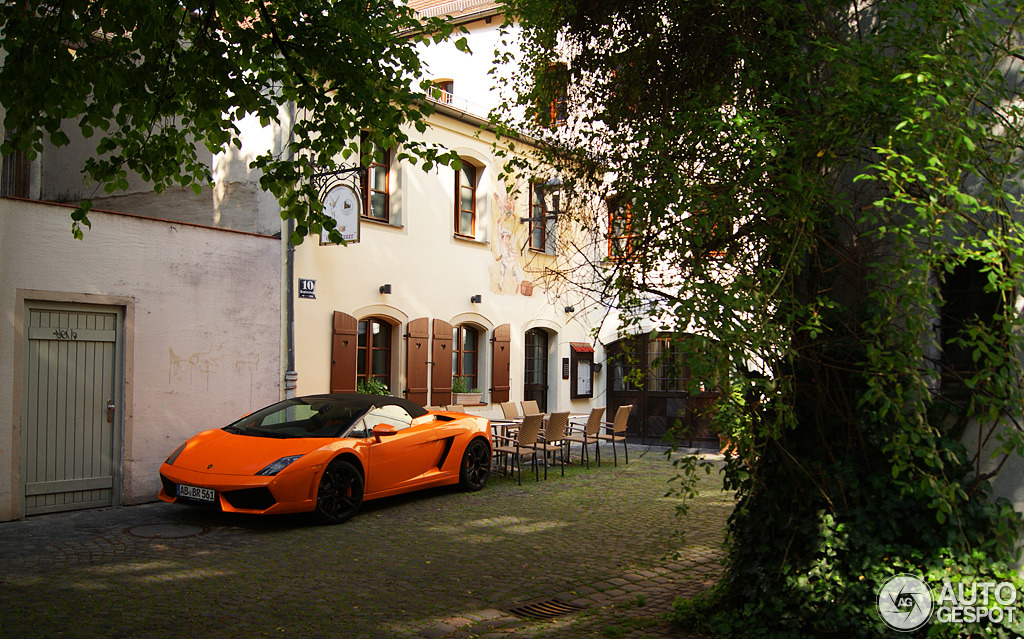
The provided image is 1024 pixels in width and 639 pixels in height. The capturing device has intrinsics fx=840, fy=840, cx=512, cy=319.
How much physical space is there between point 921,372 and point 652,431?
14990 mm

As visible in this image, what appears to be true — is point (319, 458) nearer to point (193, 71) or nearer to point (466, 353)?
point (193, 71)

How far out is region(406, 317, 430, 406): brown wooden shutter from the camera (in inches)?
585

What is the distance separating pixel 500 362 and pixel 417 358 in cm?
264

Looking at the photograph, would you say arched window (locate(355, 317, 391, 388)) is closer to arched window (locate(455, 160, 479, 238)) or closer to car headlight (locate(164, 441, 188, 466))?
arched window (locate(455, 160, 479, 238))

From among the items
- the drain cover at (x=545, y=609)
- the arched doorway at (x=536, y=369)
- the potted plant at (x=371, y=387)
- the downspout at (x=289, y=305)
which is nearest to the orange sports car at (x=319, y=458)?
the downspout at (x=289, y=305)

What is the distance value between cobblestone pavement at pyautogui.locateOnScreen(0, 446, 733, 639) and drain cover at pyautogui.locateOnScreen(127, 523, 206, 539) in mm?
29

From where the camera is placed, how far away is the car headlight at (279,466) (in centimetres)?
888

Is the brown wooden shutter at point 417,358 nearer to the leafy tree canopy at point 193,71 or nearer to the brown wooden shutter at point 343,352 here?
the brown wooden shutter at point 343,352

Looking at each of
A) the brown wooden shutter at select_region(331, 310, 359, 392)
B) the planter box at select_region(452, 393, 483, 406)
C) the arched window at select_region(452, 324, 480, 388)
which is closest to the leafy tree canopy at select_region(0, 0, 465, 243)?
the brown wooden shutter at select_region(331, 310, 359, 392)

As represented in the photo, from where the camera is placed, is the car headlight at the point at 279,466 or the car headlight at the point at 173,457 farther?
the car headlight at the point at 173,457

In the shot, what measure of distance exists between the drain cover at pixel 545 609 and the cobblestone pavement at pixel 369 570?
0.9 inches

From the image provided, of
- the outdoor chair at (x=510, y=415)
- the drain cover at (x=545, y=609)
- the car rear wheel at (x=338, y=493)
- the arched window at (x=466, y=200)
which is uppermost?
the arched window at (x=466, y=200)

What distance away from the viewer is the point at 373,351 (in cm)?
1456

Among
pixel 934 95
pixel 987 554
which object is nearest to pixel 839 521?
pixel 987 554
